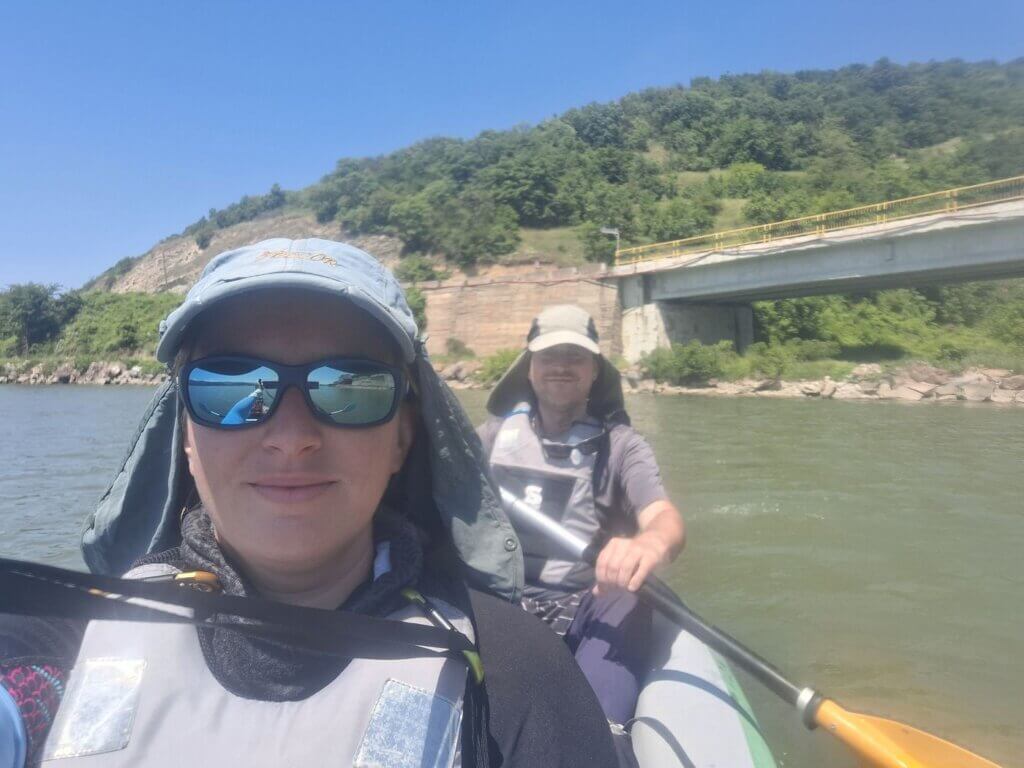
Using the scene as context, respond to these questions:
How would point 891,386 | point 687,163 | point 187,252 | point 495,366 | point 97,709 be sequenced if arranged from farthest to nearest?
point 187,252 < point 687,163 < point 495,366 < point 891,386 < point 97,709

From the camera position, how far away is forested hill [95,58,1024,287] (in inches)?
1932

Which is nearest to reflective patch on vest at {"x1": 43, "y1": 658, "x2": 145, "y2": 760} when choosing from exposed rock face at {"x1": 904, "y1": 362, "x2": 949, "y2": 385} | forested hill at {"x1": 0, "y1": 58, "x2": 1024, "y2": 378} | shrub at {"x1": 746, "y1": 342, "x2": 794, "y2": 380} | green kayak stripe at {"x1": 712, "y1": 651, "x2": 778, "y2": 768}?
green kayak stripe at {"x1": 712, "y1": 651, "x2": 778, "y2": 768}

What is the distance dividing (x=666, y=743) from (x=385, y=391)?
4.51ft

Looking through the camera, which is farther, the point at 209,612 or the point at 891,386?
the point at 891,386

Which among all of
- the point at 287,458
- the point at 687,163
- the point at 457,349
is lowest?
the point at 287,458

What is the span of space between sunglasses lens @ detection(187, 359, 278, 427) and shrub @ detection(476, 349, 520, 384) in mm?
27297

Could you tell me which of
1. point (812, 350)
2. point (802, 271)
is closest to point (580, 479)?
point (802, 271)

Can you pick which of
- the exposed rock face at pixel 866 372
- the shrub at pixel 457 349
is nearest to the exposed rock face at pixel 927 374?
the exposed rock face at pixel 866 372

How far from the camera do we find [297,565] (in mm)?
1095

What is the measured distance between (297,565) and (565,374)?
2296mm

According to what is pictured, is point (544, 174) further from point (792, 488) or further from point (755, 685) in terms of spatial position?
point (755, 685)

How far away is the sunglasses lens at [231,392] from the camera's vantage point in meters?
1.06

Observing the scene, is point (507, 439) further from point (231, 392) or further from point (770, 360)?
point (770, 360)

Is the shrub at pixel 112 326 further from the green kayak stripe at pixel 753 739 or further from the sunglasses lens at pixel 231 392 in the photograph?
the sunglasses lens at pixel 231 392
